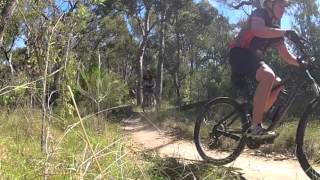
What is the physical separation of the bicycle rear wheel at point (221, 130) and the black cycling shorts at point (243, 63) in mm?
341

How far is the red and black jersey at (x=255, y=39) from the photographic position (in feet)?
17.4

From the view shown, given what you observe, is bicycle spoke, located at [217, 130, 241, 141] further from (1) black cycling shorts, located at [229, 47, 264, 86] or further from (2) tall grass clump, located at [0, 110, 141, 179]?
(2) tall grass clump, located at [0, 110, 141, 179]

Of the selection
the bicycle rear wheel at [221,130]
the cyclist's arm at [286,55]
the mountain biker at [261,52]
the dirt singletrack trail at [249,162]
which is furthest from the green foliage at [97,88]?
the cyclist's arm at [286,55]

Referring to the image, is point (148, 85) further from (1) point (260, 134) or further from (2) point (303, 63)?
(2) point (303, 63)

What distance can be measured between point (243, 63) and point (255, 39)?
0.25 meters

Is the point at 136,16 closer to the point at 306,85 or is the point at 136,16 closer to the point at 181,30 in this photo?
the point at 181,30

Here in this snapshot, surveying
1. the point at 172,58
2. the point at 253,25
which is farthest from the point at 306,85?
the point at 172,58

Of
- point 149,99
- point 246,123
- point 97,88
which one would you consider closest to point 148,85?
point 149,99

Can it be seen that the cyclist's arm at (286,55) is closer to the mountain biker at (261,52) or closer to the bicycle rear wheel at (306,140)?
the mountain biker at (261,52)

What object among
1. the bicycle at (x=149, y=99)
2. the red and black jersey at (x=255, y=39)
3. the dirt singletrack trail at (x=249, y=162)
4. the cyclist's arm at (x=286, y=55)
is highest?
the red and black jersey at (x=255, y=39)

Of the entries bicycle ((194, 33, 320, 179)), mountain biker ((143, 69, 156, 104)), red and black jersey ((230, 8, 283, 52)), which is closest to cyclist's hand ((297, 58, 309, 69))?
bicycle ((194, 33, 320, 179))

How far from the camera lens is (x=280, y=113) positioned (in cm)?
533

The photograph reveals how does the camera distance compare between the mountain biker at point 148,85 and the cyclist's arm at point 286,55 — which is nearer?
the cyclist's arm at point 286,55

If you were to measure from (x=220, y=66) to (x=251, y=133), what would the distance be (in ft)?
122
